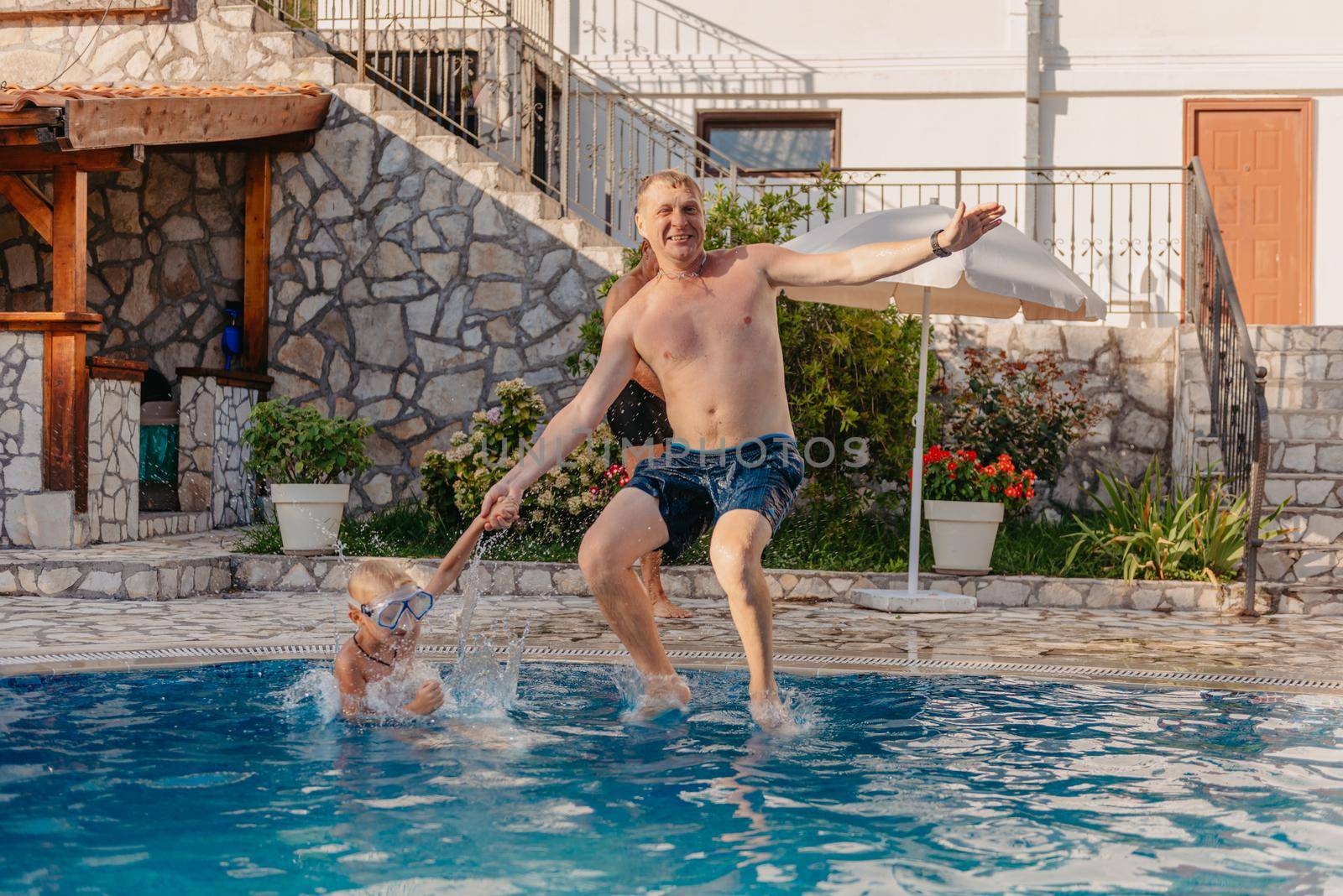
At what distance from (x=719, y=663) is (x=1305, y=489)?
5377mm

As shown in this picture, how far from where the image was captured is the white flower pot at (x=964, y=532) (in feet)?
26.8

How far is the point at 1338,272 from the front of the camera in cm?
1266

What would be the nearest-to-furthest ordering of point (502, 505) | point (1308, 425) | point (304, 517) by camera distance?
point (502, 505)
point (304, 517)
point (1308, 425)

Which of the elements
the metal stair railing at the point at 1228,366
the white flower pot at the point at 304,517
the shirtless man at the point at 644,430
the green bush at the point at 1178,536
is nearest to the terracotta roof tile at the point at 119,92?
the white flower pot at the point at 304,517

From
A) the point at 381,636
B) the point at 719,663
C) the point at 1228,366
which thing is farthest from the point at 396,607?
the point at 1228,366

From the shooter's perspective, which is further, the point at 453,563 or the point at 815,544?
the point at 815,544

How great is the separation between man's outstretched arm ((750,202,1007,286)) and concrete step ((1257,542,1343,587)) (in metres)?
5.16

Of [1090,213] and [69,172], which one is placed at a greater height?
[1090,213]

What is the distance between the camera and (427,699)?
408 centimetres

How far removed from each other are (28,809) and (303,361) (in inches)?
334

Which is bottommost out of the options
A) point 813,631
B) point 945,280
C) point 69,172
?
point 813,631

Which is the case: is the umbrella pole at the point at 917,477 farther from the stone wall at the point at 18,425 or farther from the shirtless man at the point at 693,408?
the stone wall at the point at 18,425

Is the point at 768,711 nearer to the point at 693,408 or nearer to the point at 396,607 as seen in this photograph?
the point at 693,408

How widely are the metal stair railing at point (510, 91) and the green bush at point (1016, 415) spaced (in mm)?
2859
